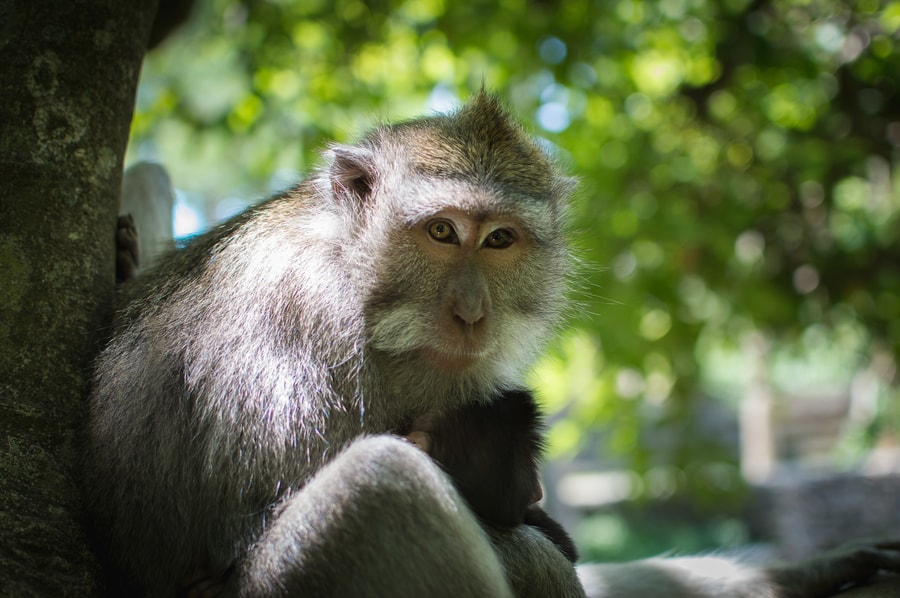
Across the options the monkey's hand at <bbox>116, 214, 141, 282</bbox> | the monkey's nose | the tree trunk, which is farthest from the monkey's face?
the monkey's hand at <bbox>116, 214, 141, 282</bbox>

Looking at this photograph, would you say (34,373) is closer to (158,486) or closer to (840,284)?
(158,486)

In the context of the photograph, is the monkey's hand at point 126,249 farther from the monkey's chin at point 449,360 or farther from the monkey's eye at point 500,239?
the monkey's eye at point 500,239

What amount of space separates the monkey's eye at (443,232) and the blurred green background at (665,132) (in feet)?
12.7

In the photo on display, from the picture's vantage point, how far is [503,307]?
3.86m

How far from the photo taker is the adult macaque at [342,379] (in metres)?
3.12

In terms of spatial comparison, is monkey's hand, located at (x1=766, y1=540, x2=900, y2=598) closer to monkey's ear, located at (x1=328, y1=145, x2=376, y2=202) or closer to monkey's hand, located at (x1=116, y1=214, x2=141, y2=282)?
monkey's ear, located at (x1=328, y1=145, x2=376, y2=202)

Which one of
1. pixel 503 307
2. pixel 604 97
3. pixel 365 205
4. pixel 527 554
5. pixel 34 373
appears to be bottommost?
pixel 527 554

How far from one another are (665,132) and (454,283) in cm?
636

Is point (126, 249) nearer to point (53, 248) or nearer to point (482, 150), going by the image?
point (53, 248)

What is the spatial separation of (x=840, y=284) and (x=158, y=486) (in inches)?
284

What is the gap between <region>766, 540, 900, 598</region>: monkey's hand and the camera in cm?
455

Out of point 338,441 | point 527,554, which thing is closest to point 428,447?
point 338,441

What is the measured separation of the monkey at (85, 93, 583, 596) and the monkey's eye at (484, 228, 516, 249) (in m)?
0.01

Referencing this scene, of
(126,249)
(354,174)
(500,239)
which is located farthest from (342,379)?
(126,249)
